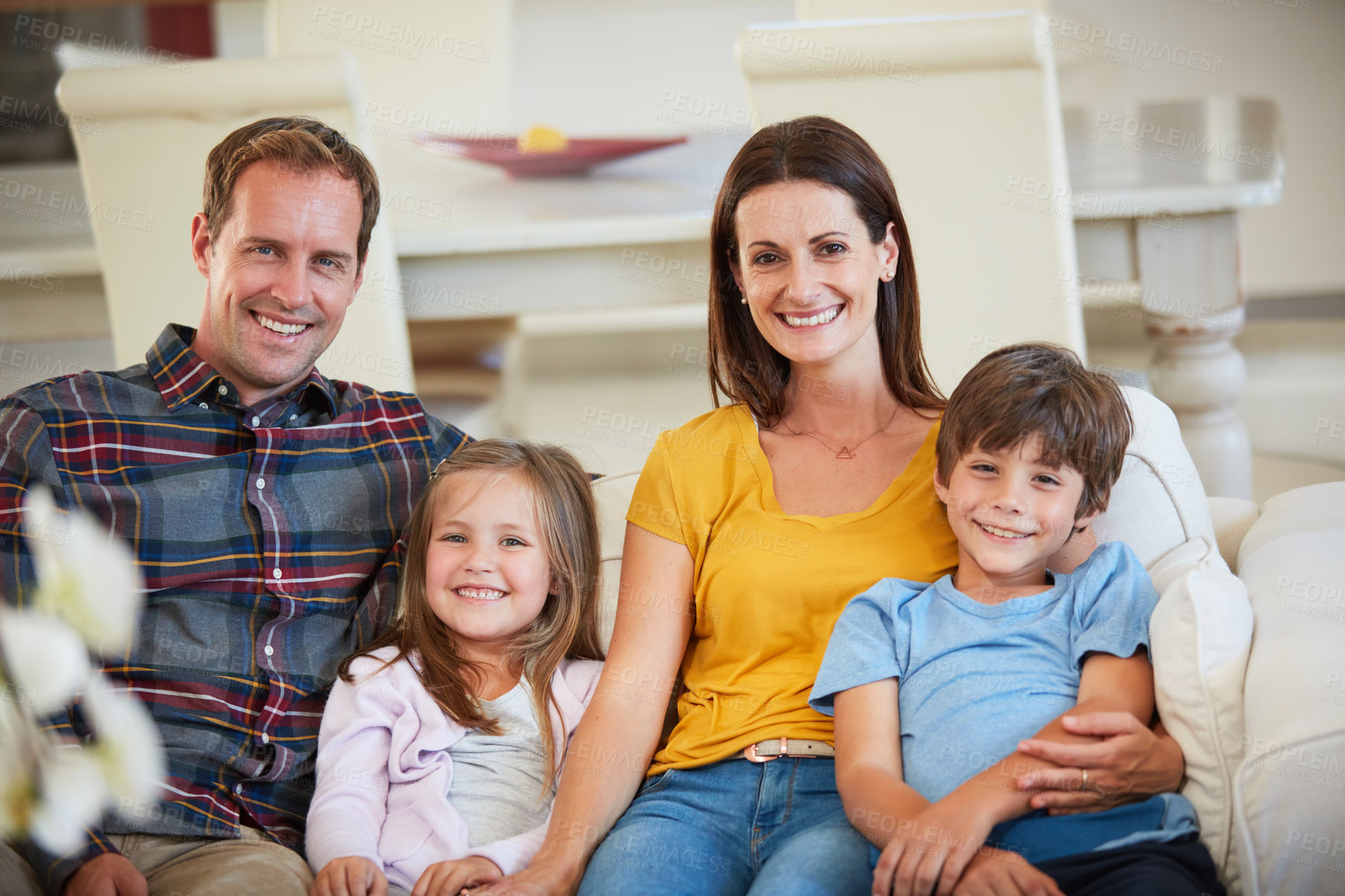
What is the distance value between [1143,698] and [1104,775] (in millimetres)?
112

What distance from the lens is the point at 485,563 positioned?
4.39ft

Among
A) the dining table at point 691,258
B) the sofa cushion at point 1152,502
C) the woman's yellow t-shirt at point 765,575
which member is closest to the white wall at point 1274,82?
the dining table at point 691,258

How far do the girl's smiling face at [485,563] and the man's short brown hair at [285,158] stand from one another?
34cm

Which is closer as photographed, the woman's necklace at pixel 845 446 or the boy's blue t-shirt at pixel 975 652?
the boy's blue t-shirt at pixel 975 652

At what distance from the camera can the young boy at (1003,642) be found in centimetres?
111

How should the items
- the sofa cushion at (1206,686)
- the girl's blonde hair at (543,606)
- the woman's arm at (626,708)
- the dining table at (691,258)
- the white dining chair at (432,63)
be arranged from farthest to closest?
1. the white dining chair at (432,63)
2. the dining table at (691,258)
3. the girl's blonde hair at (543,606)
4. the woman's arm at (626,708)
5. the sofa cushion at (1206,686)

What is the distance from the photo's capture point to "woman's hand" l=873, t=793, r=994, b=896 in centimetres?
106

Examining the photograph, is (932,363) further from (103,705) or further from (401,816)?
(103,705)

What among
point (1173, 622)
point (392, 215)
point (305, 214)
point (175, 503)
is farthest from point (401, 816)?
point (392, 215)

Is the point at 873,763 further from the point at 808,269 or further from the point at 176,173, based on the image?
the point at 176,173

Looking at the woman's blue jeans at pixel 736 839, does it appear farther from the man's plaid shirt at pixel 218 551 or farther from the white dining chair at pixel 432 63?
the white dining chair at pixel 432 63

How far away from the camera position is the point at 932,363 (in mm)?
2008

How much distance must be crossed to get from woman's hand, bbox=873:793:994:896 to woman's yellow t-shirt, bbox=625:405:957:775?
198 millimetres

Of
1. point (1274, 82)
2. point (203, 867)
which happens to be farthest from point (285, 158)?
point (1274, 82)
